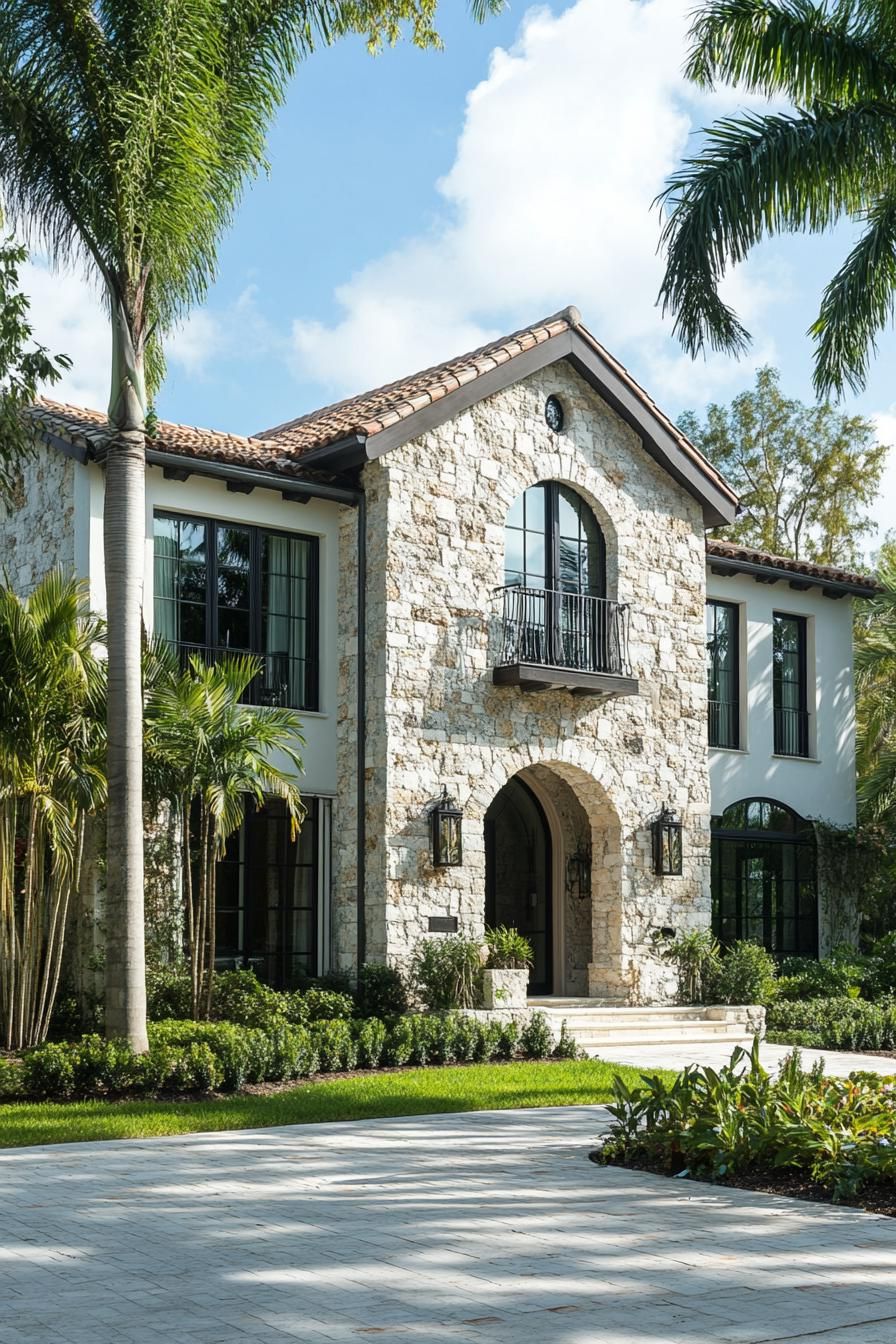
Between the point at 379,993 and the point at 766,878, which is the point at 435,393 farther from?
the point at 766,878

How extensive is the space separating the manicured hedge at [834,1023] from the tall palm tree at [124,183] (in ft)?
27.3

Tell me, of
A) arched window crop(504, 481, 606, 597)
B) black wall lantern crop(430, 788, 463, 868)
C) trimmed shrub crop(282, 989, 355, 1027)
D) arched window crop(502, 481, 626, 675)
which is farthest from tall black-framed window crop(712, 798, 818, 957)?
trimmed shrub crop(282, 989, 355, 1027)

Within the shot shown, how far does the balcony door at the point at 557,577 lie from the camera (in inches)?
736

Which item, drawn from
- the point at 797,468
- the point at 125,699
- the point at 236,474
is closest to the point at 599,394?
the point at 236,474

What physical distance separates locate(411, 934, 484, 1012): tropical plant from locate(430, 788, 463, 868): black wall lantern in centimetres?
98

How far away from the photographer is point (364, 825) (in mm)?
17328

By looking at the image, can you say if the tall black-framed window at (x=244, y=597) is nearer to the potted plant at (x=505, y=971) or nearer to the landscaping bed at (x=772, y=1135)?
the potted plant at (x=505, y=971)

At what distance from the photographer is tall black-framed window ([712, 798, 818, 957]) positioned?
2219 centimetres

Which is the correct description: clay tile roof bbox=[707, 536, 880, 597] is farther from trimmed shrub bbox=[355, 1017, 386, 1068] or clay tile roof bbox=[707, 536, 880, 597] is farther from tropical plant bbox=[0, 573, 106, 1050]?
tropical plant bbox=[0, 573, 106, 1050]

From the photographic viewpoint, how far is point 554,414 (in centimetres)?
1953

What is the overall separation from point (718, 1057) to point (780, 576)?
9.04 meters

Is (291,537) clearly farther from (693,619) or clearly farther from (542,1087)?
(542,1087)

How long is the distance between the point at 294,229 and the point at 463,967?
8169mm

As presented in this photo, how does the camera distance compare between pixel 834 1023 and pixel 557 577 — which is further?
pixel 557 577
